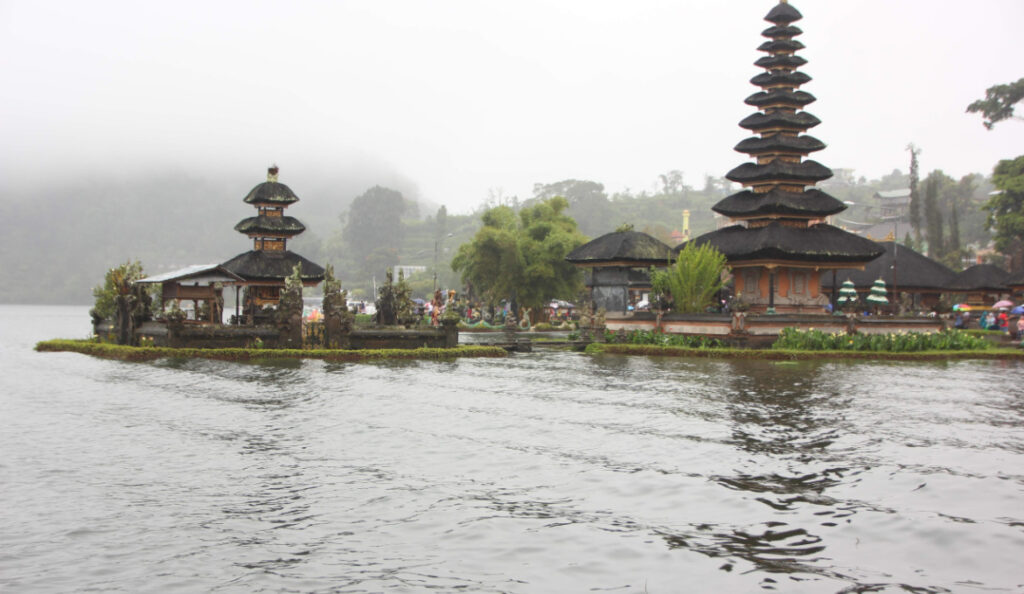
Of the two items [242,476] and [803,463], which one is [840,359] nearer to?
[803,463]

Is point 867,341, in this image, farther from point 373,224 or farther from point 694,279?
point 373,224

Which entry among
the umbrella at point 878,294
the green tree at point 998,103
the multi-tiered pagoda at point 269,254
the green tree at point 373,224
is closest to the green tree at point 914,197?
the green tree at point 998,103

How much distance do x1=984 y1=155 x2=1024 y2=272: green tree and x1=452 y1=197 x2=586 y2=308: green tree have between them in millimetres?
32290

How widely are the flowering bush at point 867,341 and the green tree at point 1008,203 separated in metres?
31.8

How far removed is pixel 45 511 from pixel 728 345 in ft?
100

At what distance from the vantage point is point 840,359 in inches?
1344

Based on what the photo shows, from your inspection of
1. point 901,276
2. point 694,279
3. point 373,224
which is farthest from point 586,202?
point 694,279

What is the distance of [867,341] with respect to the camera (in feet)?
118

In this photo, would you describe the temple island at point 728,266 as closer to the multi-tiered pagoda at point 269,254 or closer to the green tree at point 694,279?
the multi-tiered pagoda at point 269,254

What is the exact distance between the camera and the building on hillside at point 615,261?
43125mm

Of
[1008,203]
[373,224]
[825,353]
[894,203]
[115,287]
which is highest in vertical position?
[373,224]

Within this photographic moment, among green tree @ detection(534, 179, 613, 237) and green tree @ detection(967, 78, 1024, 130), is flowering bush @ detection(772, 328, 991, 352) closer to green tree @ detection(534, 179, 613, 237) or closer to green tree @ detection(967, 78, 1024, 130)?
green tree @ detection(967, 78, 1024, 130)

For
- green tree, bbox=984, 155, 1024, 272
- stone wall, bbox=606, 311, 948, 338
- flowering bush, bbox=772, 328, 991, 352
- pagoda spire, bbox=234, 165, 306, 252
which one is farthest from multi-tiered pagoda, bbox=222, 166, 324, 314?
green tree, bbox=984, 155, 1024, 272

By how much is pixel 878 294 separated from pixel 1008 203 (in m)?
22.1
